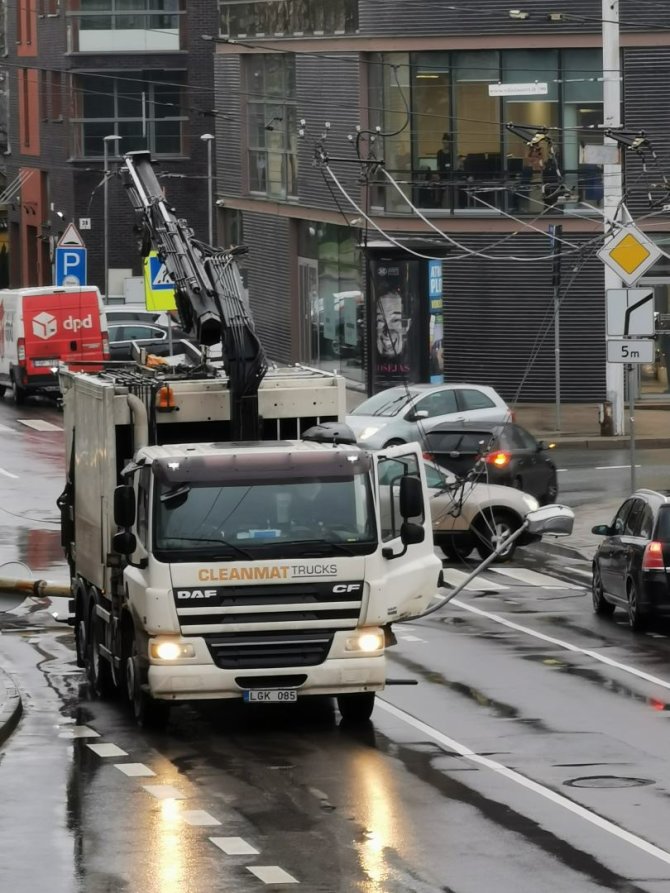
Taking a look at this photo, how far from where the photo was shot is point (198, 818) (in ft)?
44.6

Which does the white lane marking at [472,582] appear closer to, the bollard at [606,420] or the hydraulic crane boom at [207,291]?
the hydraulic crane boom at [207,291]

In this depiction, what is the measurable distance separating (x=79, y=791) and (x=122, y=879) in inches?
108

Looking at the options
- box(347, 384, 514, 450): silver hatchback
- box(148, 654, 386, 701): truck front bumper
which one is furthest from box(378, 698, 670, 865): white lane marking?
box(347, 384, 514, 450): silver hatchback

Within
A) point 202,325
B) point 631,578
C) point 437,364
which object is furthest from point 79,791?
point 437,364

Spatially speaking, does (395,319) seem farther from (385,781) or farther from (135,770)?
(385,781)

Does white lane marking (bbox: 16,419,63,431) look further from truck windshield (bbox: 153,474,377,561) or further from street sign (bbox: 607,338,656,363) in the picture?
truck windshield (bbox: 153,474,377,561)

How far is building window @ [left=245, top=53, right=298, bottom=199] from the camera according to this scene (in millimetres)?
54000

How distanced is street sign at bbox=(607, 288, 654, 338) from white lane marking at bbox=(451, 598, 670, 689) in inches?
217

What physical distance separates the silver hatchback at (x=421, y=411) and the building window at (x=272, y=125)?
57.5 feet

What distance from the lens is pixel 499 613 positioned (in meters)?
24.3

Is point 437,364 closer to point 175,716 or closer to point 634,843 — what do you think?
point 175,716

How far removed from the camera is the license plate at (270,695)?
644 inches

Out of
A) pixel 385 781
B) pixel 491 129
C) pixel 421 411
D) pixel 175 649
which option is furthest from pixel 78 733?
pixel 491 129

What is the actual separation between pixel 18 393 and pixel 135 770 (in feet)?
117
